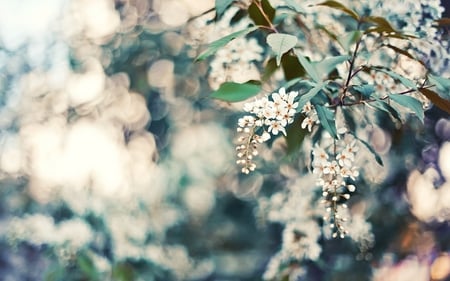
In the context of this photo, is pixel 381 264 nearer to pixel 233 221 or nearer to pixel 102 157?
pixel 233 221

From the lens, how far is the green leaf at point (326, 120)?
69cm

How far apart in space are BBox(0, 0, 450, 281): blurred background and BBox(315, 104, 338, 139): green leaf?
0.68 metres

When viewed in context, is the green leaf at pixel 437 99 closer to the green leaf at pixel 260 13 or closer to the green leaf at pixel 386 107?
the green leaf at pixel 386 107

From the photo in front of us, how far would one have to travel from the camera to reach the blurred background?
1469 millimetres

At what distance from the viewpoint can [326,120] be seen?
698mm

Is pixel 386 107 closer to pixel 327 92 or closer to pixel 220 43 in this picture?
pixel 327 92

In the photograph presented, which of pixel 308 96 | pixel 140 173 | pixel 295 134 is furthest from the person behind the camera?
pixel 140 173

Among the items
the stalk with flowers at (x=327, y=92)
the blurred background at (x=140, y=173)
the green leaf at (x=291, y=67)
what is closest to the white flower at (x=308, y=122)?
the stalk with flowers at (x=327, y=92)

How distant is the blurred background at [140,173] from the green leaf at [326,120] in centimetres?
68

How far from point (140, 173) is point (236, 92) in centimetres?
108

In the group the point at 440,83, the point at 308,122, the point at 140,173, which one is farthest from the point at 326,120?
the point at 140,173

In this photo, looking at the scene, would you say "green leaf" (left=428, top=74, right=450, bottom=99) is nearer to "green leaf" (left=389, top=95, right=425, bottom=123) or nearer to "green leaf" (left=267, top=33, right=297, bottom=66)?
"green leaf" (left=389, top=95, right=425, bottom=123)

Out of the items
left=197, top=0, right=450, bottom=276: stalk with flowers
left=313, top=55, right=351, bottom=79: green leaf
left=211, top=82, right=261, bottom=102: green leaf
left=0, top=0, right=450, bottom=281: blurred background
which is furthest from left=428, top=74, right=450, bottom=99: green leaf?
left=0, top=0, right=450, bottom=281: blurred background

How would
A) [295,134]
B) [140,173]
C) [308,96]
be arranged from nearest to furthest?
1. [308,96]
2. [295,134]
3. [140,173]
